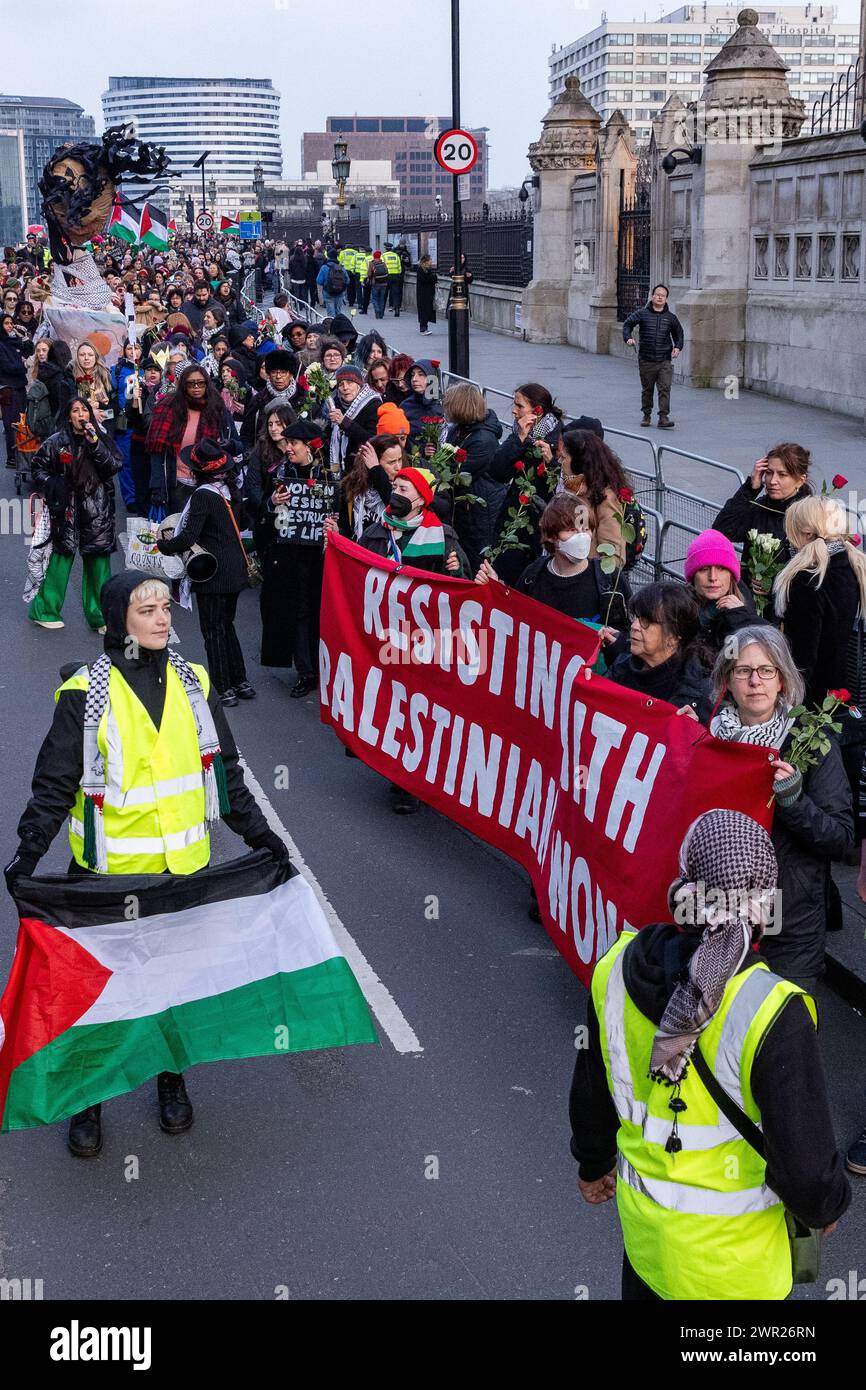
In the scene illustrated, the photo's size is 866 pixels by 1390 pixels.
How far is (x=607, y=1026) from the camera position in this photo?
10.7ft

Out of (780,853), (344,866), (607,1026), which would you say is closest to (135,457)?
(344,866)

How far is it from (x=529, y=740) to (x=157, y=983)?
2.43 meters

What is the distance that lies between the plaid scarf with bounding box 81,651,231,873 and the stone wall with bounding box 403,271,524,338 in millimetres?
27982

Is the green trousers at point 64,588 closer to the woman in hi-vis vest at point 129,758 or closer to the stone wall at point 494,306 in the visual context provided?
the woman in hi-vis vest at point 129,758

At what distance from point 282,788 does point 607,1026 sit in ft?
19.0

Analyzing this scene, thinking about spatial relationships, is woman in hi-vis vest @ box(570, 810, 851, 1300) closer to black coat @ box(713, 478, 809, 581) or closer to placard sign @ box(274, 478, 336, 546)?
black coat @ box(713, 478, 809, 581)

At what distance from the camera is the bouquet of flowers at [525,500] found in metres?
9.07

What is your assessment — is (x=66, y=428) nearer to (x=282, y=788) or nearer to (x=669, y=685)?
(x=282, y=788)

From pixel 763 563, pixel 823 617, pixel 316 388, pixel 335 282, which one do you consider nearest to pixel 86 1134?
pixel 823 617

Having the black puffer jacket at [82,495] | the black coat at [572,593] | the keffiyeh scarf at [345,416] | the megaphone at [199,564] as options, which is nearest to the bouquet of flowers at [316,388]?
the keffiyeh scarf at [345,416]

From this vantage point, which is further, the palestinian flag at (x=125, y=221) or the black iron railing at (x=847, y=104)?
the palestinian flag at (x=125, y=221)

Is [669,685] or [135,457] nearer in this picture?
[669,685]

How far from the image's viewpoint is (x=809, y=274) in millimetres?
20375

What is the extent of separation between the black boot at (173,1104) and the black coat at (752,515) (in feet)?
12.8
